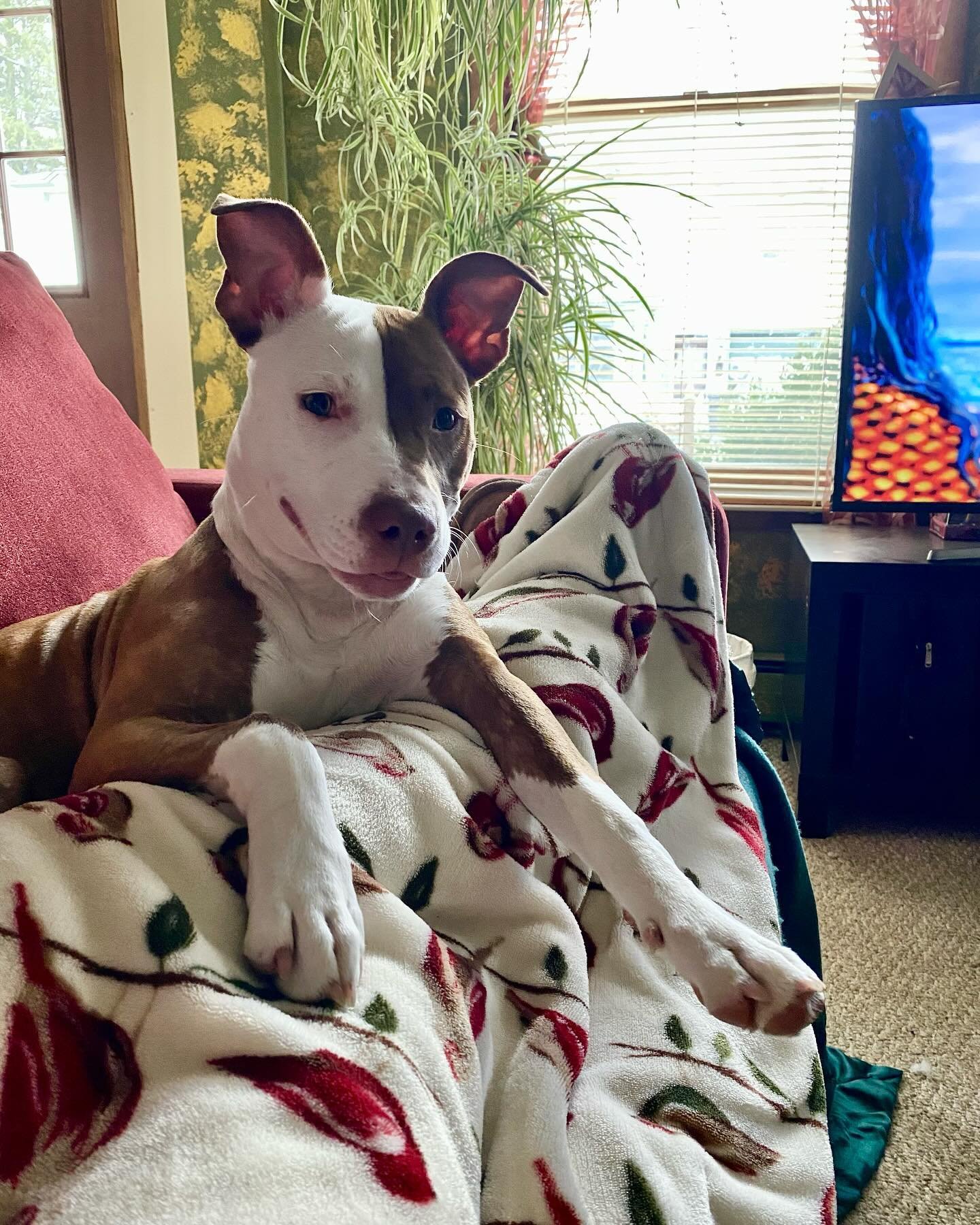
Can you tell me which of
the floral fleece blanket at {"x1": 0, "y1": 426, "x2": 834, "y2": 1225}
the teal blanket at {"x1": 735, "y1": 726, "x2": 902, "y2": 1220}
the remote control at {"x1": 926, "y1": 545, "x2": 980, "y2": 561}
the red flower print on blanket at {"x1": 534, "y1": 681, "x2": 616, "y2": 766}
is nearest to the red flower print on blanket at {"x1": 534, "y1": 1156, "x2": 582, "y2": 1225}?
the floral fleece blanket at {"x1": 0, "y1": 426, "x2": 834, "y2": 1225}

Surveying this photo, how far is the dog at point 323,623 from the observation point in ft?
2.36

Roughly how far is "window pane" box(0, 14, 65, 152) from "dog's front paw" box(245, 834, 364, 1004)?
2678mm

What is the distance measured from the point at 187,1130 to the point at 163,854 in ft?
0.57

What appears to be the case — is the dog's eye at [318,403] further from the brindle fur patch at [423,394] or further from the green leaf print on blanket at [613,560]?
the green leaf print on blanket at [613,560]

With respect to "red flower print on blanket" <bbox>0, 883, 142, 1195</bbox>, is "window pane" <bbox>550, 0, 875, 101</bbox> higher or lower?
higher

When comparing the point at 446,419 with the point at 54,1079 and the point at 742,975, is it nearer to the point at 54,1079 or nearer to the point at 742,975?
the point at 742,975

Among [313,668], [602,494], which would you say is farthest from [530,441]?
[313,668]

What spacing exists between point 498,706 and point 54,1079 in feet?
1.65

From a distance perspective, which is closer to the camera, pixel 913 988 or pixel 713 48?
pixel 913 988

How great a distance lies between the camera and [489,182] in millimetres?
2148

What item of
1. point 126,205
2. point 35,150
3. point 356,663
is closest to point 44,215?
point 35,150

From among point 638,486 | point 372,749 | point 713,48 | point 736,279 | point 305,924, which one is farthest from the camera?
A: point 736,279

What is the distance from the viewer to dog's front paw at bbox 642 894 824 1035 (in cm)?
66

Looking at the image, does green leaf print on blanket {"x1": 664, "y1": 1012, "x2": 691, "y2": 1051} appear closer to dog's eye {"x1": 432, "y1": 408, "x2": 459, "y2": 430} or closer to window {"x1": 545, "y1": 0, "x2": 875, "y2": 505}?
dog's eye {"x1": 432, "y1": 408, "x2": 459, "y2": 430}
